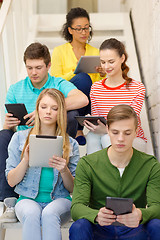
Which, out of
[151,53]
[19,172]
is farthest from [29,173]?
[151,53]

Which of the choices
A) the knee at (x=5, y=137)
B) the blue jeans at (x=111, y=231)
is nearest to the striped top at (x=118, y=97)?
the knee at (x=5, y=137)

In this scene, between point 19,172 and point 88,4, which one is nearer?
point 19,172

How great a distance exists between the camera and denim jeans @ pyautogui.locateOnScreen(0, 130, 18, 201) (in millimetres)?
2406

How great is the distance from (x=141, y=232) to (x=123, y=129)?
0.47 metres

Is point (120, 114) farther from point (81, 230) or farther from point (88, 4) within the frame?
point (88, 4)

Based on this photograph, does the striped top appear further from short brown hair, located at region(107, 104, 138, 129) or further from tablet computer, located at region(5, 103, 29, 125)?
short brown hair, located at region(107, 104, 138, 129)

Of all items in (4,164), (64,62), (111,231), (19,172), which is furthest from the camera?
(64,62)

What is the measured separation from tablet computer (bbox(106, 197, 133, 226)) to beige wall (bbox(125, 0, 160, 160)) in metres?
1.28

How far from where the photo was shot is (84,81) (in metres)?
3.09

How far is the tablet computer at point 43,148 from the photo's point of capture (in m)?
2.07

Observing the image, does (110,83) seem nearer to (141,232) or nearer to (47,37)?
(141,232)

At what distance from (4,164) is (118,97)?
836 millimetres

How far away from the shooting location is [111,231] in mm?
1974

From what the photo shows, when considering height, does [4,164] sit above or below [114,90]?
below
